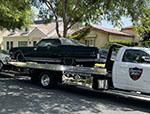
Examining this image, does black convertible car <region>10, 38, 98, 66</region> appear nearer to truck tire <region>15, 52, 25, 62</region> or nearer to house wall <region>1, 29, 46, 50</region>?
truck tire <region>15, 52, 25, 62</region>

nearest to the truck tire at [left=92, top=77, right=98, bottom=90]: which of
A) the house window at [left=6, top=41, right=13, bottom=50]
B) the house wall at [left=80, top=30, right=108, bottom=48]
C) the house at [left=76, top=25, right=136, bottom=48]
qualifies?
the house at [left=76, top=25, right=136, bottom=48]

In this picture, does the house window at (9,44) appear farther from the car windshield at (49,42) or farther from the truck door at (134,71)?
the truck door at (134,71)

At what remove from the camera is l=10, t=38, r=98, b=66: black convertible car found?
1655 centimetres

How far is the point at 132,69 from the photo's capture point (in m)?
13.3

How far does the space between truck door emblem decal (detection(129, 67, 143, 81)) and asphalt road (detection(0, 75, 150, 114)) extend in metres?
0.92

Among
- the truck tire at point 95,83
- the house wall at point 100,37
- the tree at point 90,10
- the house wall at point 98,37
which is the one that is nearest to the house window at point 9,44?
the house wall at point 100,37

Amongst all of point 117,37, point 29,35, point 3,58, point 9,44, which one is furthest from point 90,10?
point 9,44

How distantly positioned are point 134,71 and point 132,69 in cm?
9

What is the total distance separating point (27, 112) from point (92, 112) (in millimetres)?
1830

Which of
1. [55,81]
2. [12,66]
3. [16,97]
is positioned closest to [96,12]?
[12,66]

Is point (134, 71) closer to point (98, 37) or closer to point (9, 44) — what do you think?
point (98, 37)

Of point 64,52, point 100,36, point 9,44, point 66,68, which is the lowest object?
point 66,68

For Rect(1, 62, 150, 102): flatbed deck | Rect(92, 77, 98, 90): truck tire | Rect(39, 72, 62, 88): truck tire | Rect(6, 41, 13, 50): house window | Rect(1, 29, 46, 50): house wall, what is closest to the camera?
Rect(1, 62, 150, 102): flatbed deck

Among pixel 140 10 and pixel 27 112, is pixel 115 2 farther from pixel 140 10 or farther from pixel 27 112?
pixel 27 112
